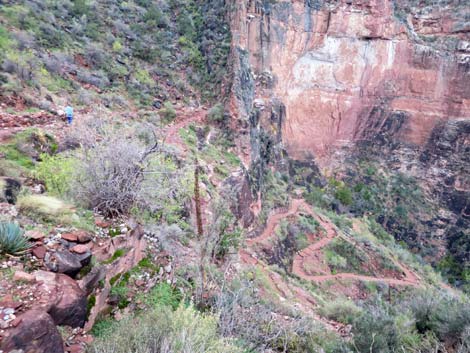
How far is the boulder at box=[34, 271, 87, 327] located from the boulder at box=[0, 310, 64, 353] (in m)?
0.21

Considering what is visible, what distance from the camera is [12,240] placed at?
11.6 feet

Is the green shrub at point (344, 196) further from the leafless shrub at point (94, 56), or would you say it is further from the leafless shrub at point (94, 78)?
the leafless shrub at point (94, 56)

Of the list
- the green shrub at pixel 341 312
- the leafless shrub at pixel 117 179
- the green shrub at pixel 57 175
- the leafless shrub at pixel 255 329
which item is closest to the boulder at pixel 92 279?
the leafless shrub at pixel 117 179

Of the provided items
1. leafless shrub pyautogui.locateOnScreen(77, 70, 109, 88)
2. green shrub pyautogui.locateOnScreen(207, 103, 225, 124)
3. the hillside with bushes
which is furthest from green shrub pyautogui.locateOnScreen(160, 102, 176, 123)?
leafless shrub pyautogui.locateOnScreen(77, 70, 109, 88)

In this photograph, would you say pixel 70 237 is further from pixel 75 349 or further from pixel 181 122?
pixel 181 122

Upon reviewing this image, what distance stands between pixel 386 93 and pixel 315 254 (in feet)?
62.2

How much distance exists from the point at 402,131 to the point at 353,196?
7.97m

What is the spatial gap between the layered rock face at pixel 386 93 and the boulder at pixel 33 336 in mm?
23153

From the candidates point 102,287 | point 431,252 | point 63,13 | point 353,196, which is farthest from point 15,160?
point 431,252

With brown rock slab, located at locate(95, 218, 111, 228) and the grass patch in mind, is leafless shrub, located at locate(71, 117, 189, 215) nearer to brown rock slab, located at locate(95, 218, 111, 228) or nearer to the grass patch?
brown rock slab, located at locate(95, 218, 111, 228)

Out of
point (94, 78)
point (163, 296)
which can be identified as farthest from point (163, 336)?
point (94, 78)

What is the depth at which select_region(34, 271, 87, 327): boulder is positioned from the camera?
318cm

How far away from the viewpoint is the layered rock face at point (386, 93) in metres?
27.0

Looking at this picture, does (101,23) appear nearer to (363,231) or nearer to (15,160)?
(15,160)
